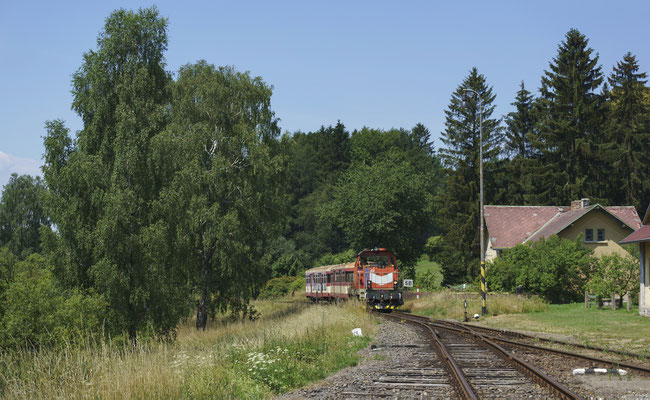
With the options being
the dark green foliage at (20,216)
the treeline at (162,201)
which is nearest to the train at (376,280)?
the treeline at (162,201)

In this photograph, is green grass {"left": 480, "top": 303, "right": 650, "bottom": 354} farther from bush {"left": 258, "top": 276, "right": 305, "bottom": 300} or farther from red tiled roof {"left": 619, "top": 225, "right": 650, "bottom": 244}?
bush {"left": 258, "top": 276, "right": 305, "bottom": 300}

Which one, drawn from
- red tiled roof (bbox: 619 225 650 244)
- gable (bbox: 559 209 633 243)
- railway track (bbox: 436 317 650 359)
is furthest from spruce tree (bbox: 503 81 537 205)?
railway track (bbox: 436 317 650 359)

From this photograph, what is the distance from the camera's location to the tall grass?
1204 inches

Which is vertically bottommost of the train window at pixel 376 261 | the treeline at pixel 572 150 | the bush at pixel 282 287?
the bush at pixel 282 287

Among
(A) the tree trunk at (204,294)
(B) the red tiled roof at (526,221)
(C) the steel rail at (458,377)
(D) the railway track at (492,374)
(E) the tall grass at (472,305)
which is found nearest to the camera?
(C) the steel rail at (458,377)

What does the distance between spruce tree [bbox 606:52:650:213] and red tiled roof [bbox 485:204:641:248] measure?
35.7 ft

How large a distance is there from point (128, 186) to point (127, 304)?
5.18 meters

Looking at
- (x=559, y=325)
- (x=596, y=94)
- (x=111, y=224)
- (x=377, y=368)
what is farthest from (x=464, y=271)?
(x=377, y=368)

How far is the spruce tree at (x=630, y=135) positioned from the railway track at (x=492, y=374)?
156ft

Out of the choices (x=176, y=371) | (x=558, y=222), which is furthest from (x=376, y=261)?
(x=176, y=371)

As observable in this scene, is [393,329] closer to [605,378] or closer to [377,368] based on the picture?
[377,368]

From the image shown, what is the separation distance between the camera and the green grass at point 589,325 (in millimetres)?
17339

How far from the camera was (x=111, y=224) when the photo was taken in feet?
83.9

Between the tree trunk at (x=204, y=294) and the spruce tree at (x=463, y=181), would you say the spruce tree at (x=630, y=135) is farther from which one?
the tree trunk at (x=204, y=294)
